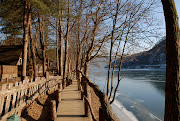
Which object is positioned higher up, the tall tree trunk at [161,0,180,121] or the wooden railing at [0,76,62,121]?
the tall tree trunk at [161,0,180,121]

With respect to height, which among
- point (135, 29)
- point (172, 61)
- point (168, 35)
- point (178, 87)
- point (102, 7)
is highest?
point (102, 7)

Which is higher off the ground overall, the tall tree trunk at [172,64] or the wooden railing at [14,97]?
the tall tree trunk at [172,64]

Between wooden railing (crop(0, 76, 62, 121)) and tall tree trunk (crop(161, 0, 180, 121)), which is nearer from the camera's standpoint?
tall tree trunk (crop(161, 0, 180, 121))

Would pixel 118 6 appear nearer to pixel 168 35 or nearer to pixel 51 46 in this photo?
pixel 168 35

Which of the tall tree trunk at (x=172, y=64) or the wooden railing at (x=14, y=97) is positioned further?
the wooden railing at (x=14, y=97)

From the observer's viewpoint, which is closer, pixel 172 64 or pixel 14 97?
pixel 172 64

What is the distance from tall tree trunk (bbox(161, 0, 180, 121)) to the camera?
244 cm

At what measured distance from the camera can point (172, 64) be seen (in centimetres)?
250

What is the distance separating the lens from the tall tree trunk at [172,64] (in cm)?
244

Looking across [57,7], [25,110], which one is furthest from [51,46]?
[25,110]

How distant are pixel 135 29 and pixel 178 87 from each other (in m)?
5.86

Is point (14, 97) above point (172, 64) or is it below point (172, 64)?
below

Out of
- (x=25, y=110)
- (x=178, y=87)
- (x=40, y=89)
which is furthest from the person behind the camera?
(x=40, y=89)

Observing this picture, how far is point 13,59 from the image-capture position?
18094mm
